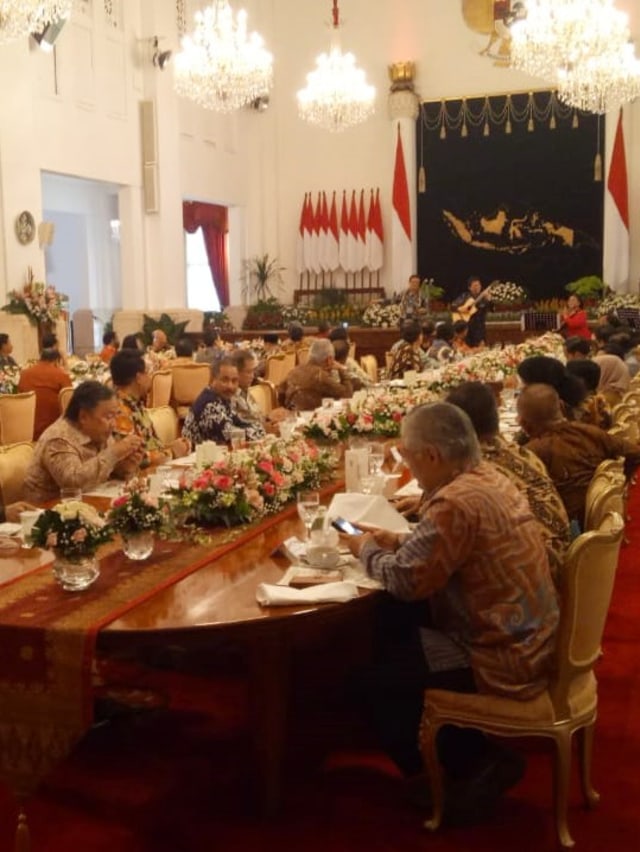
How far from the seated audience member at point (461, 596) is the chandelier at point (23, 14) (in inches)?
267

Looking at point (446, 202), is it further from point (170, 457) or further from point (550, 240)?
point (170, 457)

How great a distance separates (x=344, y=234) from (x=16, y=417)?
1222 centimetres

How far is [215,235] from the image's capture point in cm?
1883

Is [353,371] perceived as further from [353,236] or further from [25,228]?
[353,236]

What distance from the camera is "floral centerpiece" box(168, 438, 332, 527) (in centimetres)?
323

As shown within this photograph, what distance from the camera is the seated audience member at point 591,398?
5.11m

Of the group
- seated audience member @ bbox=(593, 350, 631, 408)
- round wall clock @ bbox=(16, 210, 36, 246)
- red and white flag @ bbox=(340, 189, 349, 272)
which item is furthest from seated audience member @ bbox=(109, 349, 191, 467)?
red and white flag @ bbox=(340, 189, 349, 272)

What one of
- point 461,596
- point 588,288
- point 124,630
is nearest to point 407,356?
point 461,596

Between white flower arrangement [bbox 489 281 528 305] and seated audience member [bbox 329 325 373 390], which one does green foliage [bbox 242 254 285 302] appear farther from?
seated audience member [bbox 329 325 373 390]

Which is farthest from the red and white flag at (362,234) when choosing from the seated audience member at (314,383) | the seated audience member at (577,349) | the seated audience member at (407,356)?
the seated audience member at (314,383)

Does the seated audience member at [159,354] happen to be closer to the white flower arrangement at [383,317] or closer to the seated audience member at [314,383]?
the seated audience member at [314,383]

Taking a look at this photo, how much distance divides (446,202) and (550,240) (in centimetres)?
204

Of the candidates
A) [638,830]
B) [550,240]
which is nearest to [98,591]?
[638,830]

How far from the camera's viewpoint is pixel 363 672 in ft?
9.50
